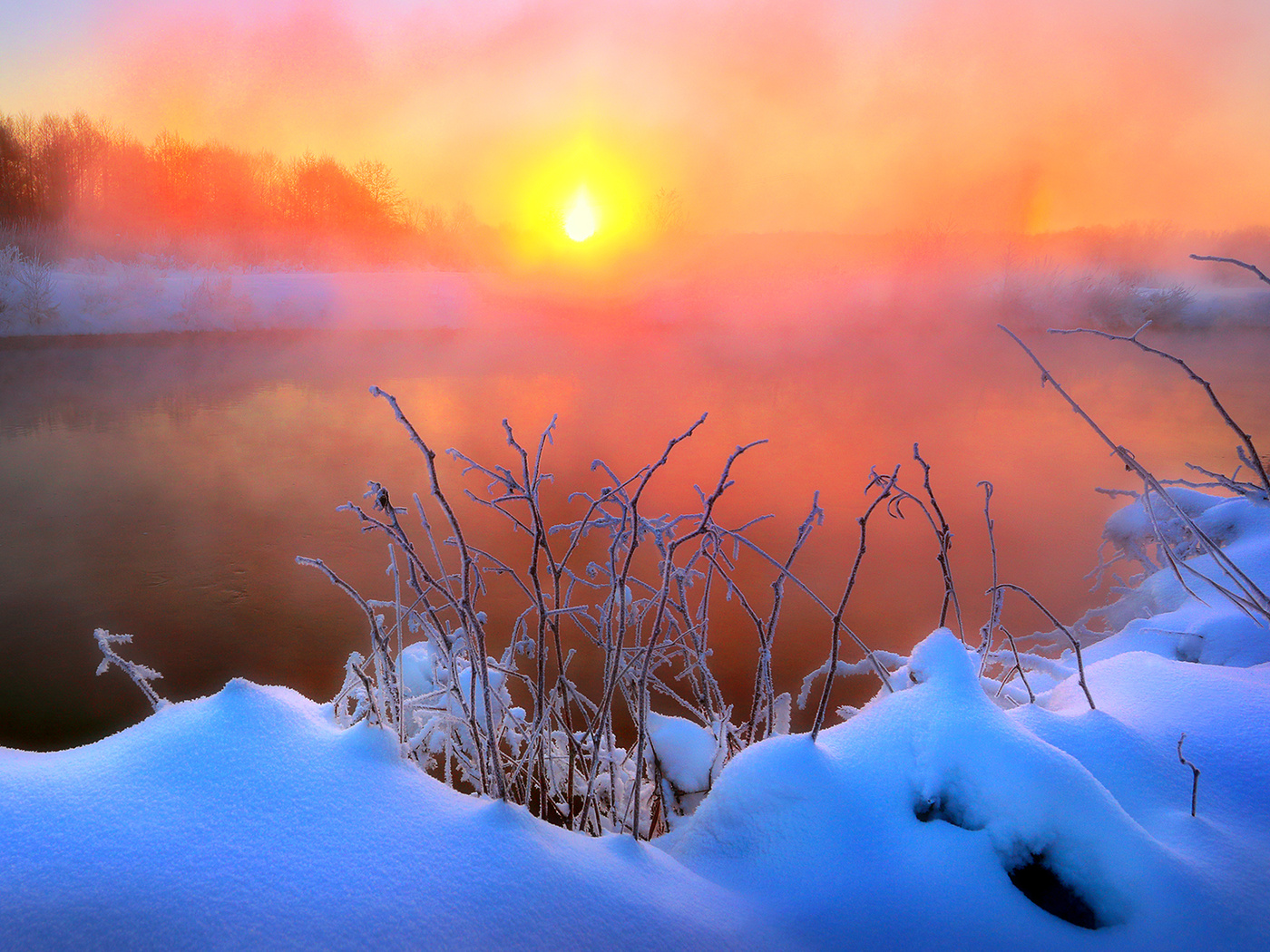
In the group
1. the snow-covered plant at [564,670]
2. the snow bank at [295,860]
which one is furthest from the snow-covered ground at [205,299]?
the snow bank at [295,860]

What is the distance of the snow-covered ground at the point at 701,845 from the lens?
2.93 feet

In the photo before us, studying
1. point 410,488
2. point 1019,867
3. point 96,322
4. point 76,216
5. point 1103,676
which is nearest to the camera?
point 1019,867

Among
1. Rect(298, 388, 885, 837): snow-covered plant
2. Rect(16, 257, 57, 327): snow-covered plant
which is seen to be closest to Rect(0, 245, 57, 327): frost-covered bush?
Rect(16, 257, 57, 327): snow-covered plant

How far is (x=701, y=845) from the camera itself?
124cm

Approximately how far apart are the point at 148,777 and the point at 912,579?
6.08 meters

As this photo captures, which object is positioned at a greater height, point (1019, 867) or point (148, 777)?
point (1019, 867)

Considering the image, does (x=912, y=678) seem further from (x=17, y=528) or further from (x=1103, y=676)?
(x=17, y=528)

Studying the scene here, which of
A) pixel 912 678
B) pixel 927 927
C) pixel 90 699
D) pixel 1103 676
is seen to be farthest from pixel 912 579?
pixel 90 699

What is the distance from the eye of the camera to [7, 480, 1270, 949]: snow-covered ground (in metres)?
0.89

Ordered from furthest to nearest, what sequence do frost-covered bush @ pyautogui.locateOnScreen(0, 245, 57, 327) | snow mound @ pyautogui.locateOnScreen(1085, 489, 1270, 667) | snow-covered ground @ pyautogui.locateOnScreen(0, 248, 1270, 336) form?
1. snow-covered ground @ pyautogui.locateOnScreen(0, 248, 1270, 336)
2. frost-covered bush @ pyautogui.locateOnScreen(0, 245, 57, 327)
3. snow mound @ pyautogui.locateOnScreen(1085, 489, 1270, 667)

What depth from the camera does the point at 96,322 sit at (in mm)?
21484

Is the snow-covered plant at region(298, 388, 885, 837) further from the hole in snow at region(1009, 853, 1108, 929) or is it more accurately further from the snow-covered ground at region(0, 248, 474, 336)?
the snow-covered ground at region(0, 248, 474, 336)

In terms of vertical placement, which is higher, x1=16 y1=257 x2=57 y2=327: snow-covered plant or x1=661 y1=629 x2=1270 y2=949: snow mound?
x1=16 y1=257 x2=57 y2=327: snow-covered plant

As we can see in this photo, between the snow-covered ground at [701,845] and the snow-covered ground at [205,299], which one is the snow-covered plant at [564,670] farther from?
the snow-covered ground at [205,299]
